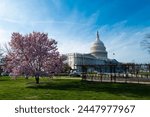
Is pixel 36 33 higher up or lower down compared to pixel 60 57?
higher up

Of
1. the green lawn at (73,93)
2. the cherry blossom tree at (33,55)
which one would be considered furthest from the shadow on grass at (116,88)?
the cherry blossom tree at (33,55)

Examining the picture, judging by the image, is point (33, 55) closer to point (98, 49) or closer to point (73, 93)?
point (73, 93)

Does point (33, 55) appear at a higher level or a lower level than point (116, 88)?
higher

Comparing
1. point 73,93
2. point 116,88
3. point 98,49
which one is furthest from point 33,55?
point 98,49

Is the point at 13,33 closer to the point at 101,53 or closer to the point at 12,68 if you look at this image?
the point at 12,68

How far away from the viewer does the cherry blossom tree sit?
1512 inches

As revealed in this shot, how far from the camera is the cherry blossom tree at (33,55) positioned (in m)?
38.4

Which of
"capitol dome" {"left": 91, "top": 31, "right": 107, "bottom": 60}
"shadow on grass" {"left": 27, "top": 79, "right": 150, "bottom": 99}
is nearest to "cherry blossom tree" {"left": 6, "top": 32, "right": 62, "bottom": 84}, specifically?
"shadow on grass" {"left": 27, "top": 79, "right": 150, "bottom": 99}

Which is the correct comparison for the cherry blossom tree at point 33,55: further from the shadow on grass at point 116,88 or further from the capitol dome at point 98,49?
the capitol dome at point 98,49

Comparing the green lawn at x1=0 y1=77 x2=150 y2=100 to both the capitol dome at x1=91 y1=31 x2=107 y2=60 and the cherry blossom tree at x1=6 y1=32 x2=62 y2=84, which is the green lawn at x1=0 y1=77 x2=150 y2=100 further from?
the capitol dome at x1=91 y1=31 x2=107 y2=60

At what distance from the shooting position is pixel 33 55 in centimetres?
3897

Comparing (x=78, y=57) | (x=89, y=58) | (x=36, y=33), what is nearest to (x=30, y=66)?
(x=36, y=33)

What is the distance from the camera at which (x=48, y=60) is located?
4022 centimetres

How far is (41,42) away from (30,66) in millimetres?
3846
